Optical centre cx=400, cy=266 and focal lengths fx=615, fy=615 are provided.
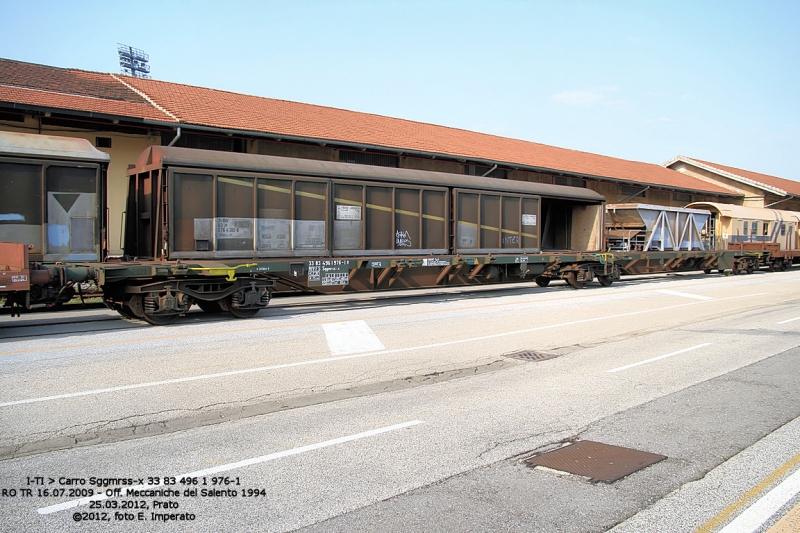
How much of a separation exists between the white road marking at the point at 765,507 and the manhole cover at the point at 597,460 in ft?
2.78

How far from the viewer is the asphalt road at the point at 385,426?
403 cm

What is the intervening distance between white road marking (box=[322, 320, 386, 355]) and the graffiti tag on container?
4056 millimetres

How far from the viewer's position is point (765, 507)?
4.05 m

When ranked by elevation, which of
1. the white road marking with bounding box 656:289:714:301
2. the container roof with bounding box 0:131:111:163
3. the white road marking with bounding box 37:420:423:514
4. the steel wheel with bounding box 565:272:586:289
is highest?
the container roof with bounding box 0:131:111:163

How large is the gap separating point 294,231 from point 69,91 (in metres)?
9.86

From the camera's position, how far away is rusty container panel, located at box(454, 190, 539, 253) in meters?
17.9

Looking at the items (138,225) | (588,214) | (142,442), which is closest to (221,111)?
(138,225)

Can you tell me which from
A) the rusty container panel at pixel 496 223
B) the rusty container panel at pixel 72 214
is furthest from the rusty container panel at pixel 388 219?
the rusty container panel at pixel 72 214

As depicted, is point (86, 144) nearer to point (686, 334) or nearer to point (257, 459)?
point (257, 459)

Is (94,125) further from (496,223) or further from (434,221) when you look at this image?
(496,223)

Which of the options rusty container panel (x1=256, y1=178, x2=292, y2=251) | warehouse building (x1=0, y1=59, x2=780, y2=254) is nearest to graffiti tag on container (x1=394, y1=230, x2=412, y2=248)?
rusty container panel (x1=256, y1=178, x2=292, y2=251)

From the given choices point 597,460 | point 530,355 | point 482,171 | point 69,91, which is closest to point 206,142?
point 69,91

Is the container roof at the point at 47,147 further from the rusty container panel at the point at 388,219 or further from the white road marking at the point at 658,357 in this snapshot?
the white road marking at the point at 658,357

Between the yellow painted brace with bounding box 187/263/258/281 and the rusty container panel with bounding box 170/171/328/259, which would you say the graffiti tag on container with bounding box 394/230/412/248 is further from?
the yellow painted brace with bounding box 187/263/258/281
